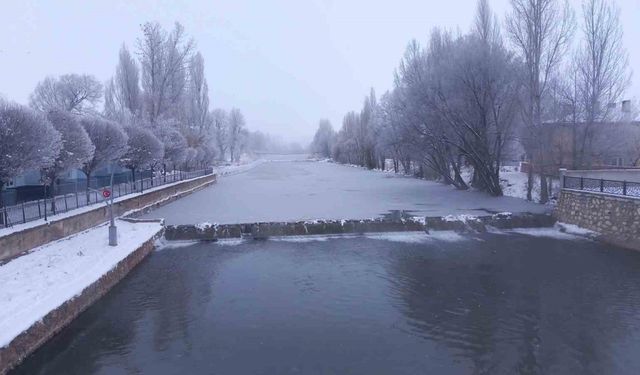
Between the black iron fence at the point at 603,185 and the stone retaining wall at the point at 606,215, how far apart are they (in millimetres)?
269

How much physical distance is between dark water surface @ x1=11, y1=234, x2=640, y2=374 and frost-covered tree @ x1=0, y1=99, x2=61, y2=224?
466 centimetres

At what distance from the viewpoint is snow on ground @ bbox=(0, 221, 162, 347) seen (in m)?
9.31

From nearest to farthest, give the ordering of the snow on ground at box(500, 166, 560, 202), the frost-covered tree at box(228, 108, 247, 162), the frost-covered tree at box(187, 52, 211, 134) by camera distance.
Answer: the snow on ground at box(500, 166, 560, 202)
the frost-covered tree at box(187, 52, 211, 134)
the frost-covered tree at box(228, 108, 247, 162)

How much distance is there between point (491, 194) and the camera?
1276 inches

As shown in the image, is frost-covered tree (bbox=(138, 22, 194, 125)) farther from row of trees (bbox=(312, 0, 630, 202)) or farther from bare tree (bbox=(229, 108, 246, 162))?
bare tree (bbox=(229, 108, 246, 162))

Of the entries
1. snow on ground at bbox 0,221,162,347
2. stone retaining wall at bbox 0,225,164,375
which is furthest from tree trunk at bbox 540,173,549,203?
stone retaining wall at bbox 0,225,164,375

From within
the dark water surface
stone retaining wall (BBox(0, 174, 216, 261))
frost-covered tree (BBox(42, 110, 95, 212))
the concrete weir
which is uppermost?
frost-covered tree (BBox(42, 110, 95, 212))

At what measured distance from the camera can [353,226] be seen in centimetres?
2125

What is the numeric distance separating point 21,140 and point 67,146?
4.12m

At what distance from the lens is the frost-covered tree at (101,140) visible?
924 inches

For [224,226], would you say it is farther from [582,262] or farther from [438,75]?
[438,75]

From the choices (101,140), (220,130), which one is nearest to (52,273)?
(101,140)

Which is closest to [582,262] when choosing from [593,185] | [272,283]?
[593,185]

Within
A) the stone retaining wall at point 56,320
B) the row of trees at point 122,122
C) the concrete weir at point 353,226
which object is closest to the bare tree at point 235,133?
the row of trees at point 122,122
